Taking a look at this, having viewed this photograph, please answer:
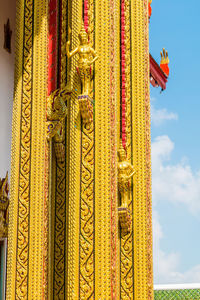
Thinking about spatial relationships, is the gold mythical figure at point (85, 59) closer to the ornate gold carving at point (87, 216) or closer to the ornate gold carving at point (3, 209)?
the ornate gold carving at point (87, 216)

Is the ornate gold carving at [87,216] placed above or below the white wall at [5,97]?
below

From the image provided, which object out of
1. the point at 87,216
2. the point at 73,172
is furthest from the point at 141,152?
the point at 87,216

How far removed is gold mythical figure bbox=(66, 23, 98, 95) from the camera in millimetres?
5336

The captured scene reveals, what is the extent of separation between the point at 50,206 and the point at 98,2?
176 cm

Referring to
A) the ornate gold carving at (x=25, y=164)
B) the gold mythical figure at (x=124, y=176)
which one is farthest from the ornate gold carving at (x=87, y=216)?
the gold mythical figure at (x=124, y=176)

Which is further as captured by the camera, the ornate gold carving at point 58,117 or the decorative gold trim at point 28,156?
the ornate gold carving at point 58,117

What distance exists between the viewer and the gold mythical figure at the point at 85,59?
5.34 m

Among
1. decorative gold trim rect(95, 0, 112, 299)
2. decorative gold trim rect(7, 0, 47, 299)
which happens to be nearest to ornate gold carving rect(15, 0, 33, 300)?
decorative gold trim rect(7, 0, 47, 299)

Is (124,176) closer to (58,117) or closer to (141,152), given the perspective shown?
(141,152)

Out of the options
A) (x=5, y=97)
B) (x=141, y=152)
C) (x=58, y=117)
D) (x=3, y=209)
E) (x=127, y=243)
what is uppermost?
(x=5, y=97)

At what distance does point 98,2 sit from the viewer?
5.59 meters

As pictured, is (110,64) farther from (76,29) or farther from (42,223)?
(42,223)

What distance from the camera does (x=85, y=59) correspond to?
5.35 metres

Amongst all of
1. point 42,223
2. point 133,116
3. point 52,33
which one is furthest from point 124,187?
point 52,33
